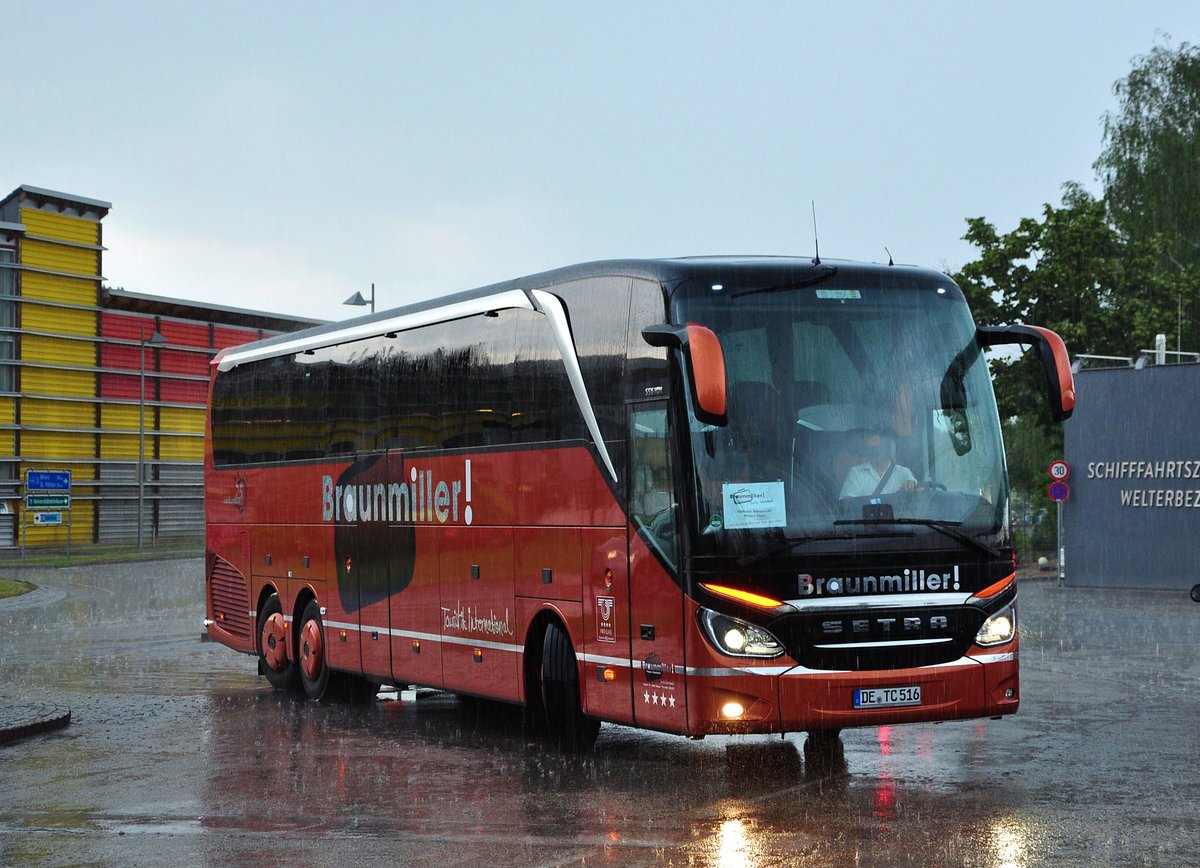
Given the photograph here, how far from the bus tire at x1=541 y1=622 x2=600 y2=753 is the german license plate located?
2396mm

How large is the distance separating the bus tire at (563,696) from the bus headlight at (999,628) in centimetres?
287

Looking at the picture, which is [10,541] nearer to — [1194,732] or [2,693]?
[2,693]

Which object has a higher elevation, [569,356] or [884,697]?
[569,356]

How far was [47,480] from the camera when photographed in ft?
205

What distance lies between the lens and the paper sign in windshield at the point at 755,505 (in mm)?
10711

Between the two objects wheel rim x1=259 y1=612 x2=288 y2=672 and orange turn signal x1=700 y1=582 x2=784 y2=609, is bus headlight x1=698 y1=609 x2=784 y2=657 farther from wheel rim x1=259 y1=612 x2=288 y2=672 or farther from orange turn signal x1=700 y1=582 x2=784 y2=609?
wheel rim x1=259 y1=612 x2=288 y2=672

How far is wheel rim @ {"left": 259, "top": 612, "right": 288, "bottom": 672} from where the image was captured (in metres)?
17.8

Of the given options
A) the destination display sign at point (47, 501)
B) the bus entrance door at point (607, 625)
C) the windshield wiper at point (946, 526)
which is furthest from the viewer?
the destination display sign at point (47, 501)

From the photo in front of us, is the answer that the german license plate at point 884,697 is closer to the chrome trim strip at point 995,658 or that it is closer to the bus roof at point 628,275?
the chrome trim strip at point 995,658

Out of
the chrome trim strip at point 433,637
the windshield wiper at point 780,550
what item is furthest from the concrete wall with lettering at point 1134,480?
the windshield wiper at point 780,550

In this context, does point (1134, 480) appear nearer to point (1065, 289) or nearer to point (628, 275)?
point (1065, 289)

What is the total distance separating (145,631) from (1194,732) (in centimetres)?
1780

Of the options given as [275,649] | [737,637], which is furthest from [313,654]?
[737,637]

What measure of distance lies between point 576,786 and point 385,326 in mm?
5963
